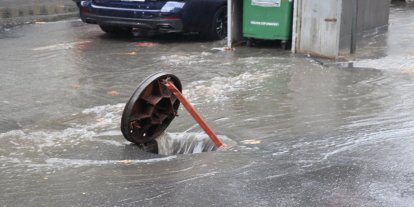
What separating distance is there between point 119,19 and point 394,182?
7336 mm

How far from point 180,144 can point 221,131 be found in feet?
1.43

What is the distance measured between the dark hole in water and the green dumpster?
4.63m

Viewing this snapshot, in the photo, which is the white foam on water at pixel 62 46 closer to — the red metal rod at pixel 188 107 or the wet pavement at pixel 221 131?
the wet pavement at pixel 221 131

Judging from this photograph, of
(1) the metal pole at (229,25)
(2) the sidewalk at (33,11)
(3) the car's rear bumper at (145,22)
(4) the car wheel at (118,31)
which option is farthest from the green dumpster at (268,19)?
(2) the sidewalk at (33,11)

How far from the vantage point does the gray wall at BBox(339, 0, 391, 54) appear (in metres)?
8.99

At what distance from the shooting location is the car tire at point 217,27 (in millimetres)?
10812

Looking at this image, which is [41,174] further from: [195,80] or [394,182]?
[195,80]

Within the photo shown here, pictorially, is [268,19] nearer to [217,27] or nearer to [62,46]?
[217,27]

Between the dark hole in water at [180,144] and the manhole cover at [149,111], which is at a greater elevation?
the manhole cover at [149,111]

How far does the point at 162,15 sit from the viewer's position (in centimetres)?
1015

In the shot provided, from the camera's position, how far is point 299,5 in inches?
358

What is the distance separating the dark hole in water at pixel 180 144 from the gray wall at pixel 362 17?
4349 mm

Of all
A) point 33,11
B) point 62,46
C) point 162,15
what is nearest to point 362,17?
point 162,15

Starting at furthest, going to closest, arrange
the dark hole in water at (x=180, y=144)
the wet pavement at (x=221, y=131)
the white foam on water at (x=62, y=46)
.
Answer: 1. the white foam on water at (x=62, y=46)
2. the dark hole in water at (x=180, y=144)
3. the wet pavement at (x=221, y=131)
